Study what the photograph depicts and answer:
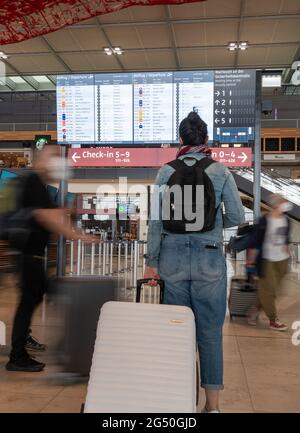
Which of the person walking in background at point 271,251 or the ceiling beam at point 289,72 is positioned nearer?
the person walking in background at point 271,251

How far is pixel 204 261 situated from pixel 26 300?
1.56 meters

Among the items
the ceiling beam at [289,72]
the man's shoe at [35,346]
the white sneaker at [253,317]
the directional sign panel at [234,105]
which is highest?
the ceiling beam at [289,72]

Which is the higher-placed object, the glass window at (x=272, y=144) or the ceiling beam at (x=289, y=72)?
the ceiling beam at (x=289, y=72)

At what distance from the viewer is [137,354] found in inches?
78.5

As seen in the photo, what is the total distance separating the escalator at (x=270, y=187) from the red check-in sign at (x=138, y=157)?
3836mm

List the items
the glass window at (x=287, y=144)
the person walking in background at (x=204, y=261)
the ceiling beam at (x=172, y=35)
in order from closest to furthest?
the person walking in background at (x=204, y=261) → the ceiling beam at (x=172, y=35) → the glass window at (x=287, y=144)

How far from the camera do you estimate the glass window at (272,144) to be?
64.6 ft

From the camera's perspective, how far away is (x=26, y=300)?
3.35m

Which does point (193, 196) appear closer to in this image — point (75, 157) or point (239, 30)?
point (75, 157)

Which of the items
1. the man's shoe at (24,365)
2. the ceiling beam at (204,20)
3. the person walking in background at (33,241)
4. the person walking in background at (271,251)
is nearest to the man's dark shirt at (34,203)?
the person walking in background at (33,241)

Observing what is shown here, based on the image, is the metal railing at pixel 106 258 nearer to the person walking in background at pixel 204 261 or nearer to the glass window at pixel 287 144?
the person walking in background at pixel 204 261

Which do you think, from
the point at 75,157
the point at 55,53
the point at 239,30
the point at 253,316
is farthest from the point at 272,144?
the point at 75,157

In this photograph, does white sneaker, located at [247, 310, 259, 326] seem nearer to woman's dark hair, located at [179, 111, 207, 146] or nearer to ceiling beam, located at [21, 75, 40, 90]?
woman's dark hair, located at [179, 111, 207, 146]

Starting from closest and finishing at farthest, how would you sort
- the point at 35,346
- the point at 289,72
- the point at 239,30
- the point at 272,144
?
the point at 35,346 → the point at 239,30 → the point at 289,72 → the point at 272,144
